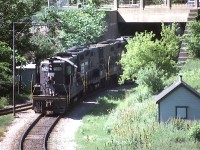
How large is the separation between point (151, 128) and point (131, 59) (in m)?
9.39

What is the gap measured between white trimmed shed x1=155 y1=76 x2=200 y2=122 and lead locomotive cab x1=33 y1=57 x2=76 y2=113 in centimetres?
840

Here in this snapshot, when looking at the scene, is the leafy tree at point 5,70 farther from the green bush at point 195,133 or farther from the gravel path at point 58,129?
the green bush at point 195,133

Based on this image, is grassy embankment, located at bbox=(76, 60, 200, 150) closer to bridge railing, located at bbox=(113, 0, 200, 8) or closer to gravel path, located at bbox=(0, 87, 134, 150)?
gravel path, located at bbox=(0, 87, 134, 150)

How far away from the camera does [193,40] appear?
38094 mm

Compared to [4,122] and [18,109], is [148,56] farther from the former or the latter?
[4,122]

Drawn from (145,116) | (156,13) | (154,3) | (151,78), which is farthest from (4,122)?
(154,3)

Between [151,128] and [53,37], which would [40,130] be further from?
[53,37]

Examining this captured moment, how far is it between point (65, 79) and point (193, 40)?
10028 millimetres

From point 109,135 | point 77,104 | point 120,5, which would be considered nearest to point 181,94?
point 109,135

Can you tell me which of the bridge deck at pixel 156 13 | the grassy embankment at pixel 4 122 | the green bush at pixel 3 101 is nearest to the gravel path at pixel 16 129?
the grassy embankment at pixel 4 122

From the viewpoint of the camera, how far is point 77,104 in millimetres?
35938

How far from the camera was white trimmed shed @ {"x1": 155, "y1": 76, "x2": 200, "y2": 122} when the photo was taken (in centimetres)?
2509

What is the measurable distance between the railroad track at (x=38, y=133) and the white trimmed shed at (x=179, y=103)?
5.54m

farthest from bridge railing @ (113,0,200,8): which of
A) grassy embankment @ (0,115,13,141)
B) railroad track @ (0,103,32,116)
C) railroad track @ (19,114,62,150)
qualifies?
grassy embankment @ (0,115,13,141)
